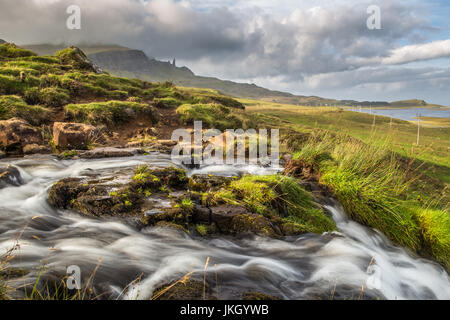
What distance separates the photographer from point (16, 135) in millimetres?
10352

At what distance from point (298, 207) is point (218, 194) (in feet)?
6.44

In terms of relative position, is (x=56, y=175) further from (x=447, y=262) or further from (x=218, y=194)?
(x=447, y=262)

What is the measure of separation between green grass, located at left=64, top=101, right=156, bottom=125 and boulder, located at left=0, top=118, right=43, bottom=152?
331 centimetres

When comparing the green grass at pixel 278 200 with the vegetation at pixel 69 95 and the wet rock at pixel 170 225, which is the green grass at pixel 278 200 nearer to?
the wet rock at pixel 170 225

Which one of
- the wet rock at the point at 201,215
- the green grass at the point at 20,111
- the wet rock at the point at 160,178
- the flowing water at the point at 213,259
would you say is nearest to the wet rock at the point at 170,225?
the flowing water at the point at 213,259

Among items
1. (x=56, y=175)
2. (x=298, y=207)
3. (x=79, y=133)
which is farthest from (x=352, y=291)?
(x=79, y=133)

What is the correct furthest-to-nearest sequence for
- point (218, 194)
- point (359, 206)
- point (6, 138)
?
point (6, 138) < point (359, 206) < point (218, 194)

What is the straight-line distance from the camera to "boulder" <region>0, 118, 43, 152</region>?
33.0ft

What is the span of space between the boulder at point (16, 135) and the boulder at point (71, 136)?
0.69 meters

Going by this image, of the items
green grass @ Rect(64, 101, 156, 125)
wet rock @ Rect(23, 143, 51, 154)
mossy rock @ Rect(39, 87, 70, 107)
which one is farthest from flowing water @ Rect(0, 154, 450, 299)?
mossy rock @ Rect(39, 87, 70, 107)

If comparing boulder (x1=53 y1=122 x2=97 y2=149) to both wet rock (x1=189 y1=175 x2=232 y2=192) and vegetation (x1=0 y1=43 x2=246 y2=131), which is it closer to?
vegetation (x1=0 y1=43 x2=246 y2=131)

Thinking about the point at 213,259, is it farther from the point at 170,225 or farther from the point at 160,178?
the point at 160,178

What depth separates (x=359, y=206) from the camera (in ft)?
25.1
